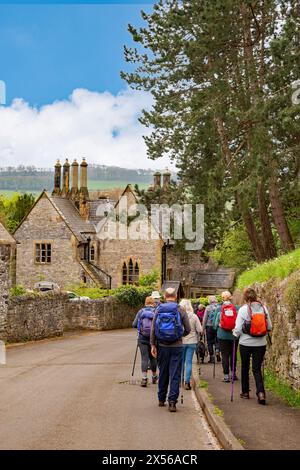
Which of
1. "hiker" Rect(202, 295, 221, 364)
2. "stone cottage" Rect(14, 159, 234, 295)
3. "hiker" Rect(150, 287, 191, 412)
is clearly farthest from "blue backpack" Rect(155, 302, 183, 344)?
"stone cottage" Rect(14, 159, 234, 295)

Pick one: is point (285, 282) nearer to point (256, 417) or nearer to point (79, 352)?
point (256, 417)

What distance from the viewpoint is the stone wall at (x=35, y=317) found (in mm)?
27538

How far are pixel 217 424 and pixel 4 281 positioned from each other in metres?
18.1

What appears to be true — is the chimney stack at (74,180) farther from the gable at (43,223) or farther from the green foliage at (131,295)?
the green foliage at (131,295)

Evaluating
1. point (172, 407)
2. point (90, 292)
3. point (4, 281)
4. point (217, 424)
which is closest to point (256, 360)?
point (172, 407)

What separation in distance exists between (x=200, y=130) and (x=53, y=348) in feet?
36.6

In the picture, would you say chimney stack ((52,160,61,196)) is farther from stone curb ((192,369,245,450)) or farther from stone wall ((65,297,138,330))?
stone curb ((192,369,245,450))

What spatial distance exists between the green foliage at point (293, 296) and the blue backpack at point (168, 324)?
6.80ft

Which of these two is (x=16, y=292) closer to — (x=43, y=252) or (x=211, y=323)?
(x=211, y=323)

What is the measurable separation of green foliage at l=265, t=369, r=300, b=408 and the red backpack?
1346mm

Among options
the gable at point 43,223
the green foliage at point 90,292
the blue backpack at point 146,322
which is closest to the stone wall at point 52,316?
the green foliage at point 90,292

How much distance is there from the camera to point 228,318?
14.7 metres
